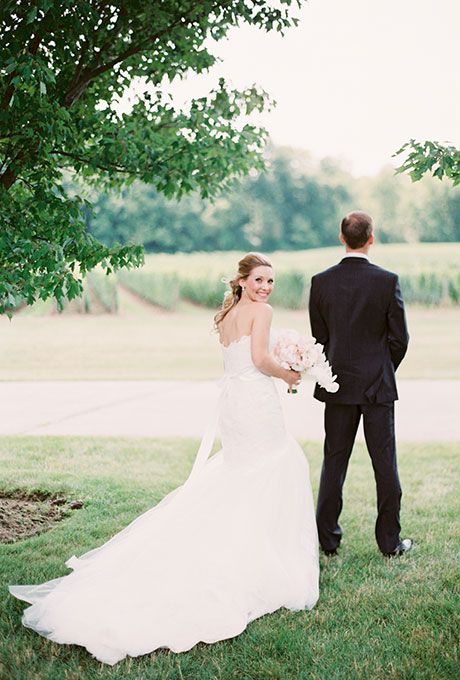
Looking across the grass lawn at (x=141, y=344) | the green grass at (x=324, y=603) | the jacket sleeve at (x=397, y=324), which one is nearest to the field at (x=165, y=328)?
the grass lawn at (x=141, y=344)

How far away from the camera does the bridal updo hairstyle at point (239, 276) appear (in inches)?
198

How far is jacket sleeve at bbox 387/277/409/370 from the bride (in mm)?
752

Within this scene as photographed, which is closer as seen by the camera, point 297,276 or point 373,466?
point 373,466

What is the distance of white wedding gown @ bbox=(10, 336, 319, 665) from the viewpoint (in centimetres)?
405

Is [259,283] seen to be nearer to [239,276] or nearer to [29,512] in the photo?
[239,276]

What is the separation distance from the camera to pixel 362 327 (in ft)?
17.2

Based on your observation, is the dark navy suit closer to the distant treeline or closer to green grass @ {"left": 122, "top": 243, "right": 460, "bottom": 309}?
green grass @ {"left": 122, "top": 243, "right": 460, "bottom": 309}

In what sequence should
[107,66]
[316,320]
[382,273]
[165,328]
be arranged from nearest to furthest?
1. [382,273]
2. [316,320]
3. [107,66]
4. [165,328]

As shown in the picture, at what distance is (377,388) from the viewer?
522 cm

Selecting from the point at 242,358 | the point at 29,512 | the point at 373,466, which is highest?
the point at 242,358

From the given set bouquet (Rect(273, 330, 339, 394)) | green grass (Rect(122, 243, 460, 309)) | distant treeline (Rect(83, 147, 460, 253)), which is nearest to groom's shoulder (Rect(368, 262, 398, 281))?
bouquet (Rect(273, 330, 339, 394))

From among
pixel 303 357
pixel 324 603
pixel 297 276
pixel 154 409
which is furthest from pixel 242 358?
pixel 297 276

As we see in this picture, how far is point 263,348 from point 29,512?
9.72ft

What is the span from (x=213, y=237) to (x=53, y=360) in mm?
24188
